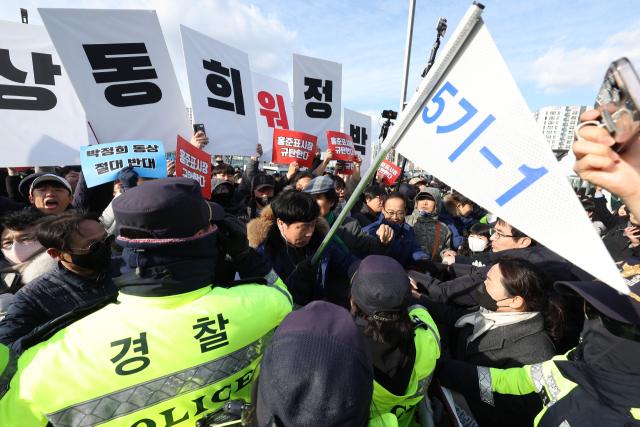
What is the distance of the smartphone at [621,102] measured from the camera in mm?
673

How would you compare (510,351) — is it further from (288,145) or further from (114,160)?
(288,145)

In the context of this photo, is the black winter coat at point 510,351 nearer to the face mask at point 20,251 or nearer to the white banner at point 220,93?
the face mask at point 20,251

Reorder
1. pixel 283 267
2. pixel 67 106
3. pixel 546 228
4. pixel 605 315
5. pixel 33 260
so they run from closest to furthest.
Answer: pixel 546 228, pixel 605 315, pixel 33 260, pixel 283 267, pixel 67 106

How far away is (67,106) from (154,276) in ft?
10.1

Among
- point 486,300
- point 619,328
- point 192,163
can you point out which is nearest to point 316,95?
point 192,163

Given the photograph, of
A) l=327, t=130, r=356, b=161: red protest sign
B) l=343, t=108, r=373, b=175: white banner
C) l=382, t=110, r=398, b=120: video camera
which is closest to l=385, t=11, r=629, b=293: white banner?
l=327, t=130, r=356, b=161: red protest sign

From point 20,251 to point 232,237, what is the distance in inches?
66.8

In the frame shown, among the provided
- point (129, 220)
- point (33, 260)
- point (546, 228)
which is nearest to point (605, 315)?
point (546, 228)

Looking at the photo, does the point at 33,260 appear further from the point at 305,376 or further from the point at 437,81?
the point at 437,81

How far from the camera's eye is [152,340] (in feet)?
3.49

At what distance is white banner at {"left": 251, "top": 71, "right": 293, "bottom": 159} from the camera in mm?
5422

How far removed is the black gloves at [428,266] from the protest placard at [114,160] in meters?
2.79

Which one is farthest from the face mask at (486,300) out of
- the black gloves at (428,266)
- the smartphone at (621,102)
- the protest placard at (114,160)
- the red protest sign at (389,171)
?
the red protest sign at (389,171)

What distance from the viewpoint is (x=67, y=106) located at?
3.03 meters
